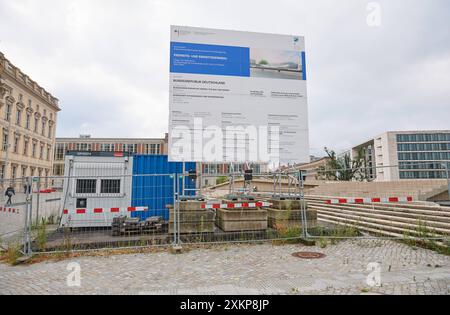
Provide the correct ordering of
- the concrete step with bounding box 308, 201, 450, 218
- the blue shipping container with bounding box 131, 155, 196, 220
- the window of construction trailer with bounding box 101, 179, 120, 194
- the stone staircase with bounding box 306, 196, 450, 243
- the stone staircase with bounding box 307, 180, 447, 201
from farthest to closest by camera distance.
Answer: the stone staircase with bounding box 307, 180, 447, 201 → the blue shipping container with bounding box 131, 155, 196, 220 → the window of construction trailer with bounding box 101, 179, 120, 194 → the concrete step with bounding box 308, 201, 450, 218 → the stone staircase with bounding box 306, 196, 450, 243

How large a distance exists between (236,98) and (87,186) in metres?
5.58

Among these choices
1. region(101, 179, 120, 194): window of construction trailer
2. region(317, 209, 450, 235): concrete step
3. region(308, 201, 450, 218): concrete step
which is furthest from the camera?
region(101, 179, 120, 194): window of construction trailer

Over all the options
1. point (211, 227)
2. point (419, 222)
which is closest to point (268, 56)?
point (211, 227)

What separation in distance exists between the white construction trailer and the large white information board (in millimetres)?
2096

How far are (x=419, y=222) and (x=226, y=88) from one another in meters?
6.68

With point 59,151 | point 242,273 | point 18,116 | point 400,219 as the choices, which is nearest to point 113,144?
point 59,151

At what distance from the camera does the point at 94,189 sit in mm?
8773

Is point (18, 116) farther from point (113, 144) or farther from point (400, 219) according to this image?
point (400, 219)

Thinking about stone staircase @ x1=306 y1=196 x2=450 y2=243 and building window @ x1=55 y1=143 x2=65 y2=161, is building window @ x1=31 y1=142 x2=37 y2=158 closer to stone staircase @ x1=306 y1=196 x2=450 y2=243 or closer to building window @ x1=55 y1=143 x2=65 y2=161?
building window @ x1=55 y1=143 x2=65 y2=161

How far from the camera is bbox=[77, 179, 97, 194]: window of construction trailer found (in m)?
8.72

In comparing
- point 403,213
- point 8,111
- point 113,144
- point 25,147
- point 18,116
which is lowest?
point 403,213

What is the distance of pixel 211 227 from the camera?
7555 mm

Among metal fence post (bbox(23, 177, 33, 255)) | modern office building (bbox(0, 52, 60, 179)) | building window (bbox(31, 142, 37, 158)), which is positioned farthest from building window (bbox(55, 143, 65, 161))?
metal fence post (bbox(23, 177, 33, 255))

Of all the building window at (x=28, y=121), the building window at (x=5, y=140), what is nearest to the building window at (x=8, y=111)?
the building window at (x=5, y=140)
